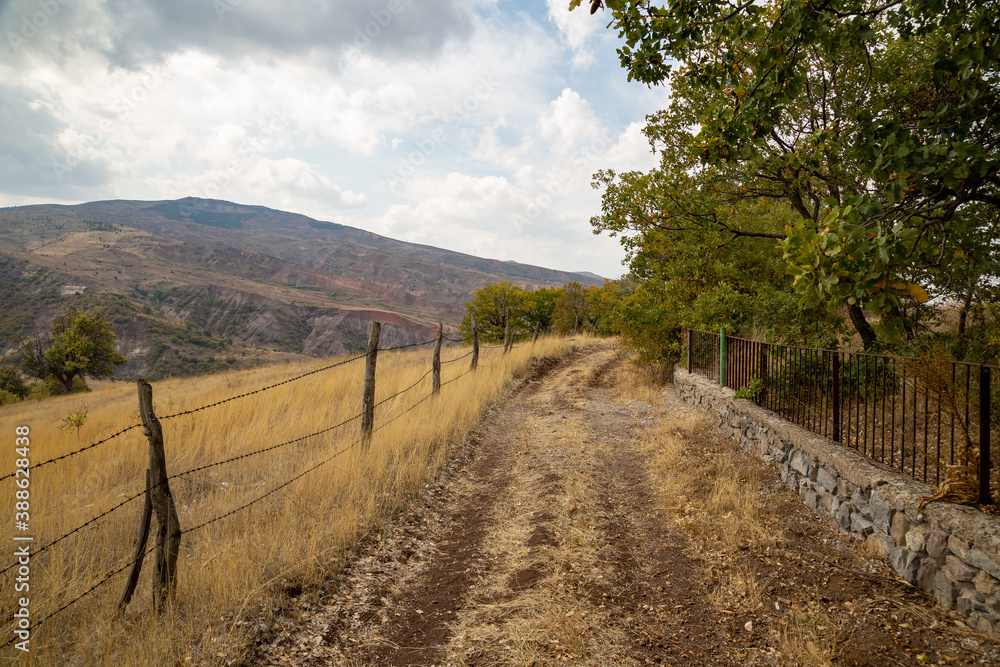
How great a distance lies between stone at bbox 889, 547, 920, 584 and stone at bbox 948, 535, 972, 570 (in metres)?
0.32

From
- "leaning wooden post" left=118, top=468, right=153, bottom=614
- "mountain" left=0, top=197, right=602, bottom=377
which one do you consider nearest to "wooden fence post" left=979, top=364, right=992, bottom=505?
"leaning wooden post" left=118, top=468, right=153, bottom=614

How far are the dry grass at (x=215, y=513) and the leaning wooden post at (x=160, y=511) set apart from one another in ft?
0.49

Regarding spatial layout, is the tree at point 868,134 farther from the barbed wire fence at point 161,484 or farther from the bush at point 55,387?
the bush at point 55,387

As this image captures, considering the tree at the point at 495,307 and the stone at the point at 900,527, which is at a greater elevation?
the tree at the point at 495,307

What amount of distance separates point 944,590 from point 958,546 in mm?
346

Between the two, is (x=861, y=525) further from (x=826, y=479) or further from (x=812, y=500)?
(x=812, y=500)

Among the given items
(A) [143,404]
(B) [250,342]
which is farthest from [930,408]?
(B) [250,342]

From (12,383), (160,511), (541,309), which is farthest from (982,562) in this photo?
(12,383)

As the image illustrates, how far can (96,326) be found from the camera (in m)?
30.5

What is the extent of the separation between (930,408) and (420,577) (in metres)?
6.34

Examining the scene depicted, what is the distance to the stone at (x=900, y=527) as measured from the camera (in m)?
3.70

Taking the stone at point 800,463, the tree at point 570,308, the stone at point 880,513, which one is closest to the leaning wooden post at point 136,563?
the stone at point 880,513

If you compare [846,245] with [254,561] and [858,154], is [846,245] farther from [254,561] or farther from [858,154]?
[254,561]

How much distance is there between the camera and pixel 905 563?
3619 mm
